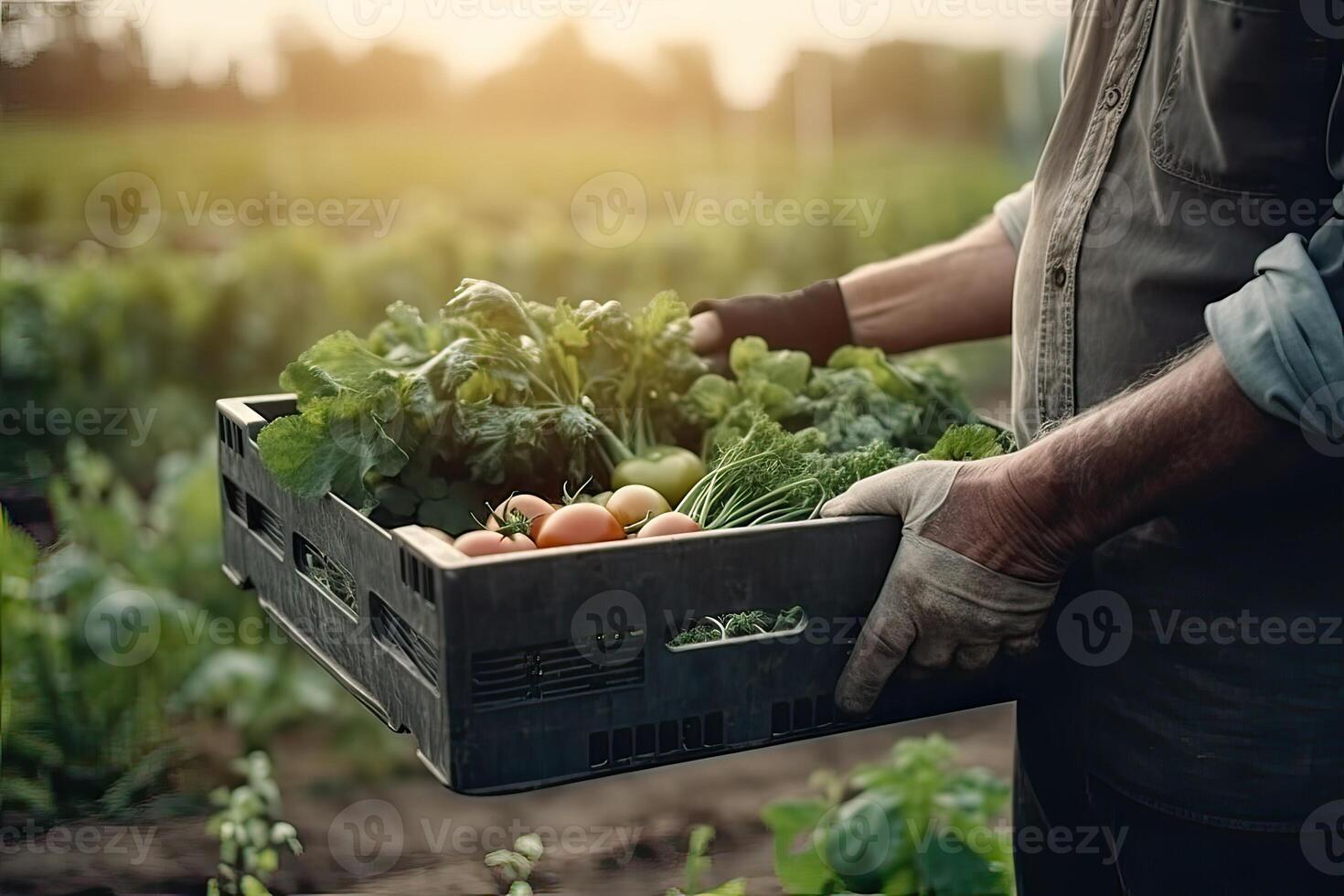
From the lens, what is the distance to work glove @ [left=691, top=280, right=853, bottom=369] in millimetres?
2434

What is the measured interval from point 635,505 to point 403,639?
0.47 metres

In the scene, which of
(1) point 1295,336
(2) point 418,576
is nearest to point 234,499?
(2) point 418,576

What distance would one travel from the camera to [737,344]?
2.34 meters

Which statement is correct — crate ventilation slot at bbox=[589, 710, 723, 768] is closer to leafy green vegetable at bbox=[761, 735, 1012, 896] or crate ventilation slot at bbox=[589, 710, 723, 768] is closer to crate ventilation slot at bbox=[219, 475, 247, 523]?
crate ventilation slot at bbox=[219, 475, 247, 523]

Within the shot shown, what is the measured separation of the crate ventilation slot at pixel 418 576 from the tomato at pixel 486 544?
13cm

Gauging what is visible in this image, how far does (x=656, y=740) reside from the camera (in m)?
1.54

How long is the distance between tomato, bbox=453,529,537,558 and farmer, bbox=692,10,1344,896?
0.40 metres

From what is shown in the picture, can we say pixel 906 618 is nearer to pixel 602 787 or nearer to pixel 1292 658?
pixel 1292 658

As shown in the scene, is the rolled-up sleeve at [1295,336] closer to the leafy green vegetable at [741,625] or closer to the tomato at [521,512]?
the leafy green vegetable at [741,625]

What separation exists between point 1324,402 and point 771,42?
3242 mm

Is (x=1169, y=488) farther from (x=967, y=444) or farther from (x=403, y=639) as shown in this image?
(x=403, y=639)

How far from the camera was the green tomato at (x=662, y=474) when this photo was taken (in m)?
2.11

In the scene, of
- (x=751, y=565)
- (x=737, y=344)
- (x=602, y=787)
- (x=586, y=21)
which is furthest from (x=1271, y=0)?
(x=602, y=787)

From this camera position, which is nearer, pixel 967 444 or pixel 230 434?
pixel 967 444
